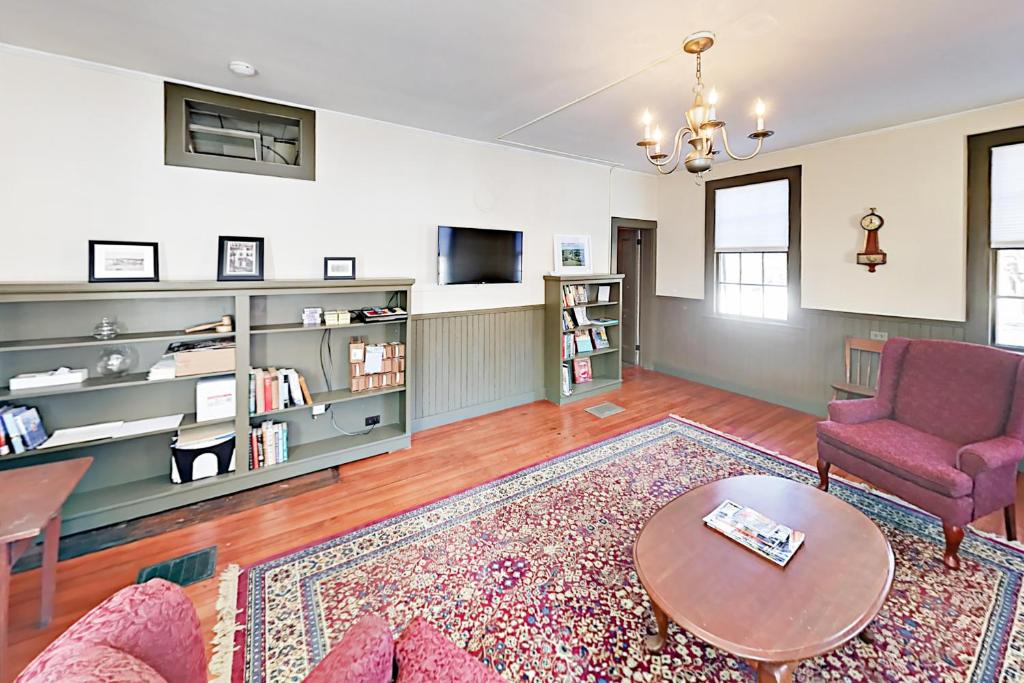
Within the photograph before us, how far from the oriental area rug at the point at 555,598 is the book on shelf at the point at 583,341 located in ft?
7.74

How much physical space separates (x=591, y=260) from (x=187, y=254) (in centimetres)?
399

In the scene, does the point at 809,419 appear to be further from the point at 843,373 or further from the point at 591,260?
the point at 591,260

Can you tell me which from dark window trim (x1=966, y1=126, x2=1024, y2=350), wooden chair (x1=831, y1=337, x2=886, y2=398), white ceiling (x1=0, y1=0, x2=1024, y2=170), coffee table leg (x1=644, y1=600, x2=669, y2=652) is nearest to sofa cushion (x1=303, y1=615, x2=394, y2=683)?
coffee table leg (x1=644, y1=600, x2=669, y2=652)

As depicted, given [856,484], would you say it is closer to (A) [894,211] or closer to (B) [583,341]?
(A) [894,211]

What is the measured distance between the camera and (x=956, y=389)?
2742mm

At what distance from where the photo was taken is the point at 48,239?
2.61m

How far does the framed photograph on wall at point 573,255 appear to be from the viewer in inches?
200

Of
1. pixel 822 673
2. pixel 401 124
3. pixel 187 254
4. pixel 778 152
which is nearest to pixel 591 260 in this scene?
pixel 778 152

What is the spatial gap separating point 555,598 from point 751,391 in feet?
13.5

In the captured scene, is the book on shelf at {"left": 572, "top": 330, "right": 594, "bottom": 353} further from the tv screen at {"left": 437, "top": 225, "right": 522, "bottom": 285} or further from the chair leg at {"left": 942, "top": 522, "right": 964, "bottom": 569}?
the chair leg at {"left": 942, "top": 522, "right": 964, "bottom": 569}

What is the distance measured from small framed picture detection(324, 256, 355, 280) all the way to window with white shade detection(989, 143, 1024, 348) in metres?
5.08

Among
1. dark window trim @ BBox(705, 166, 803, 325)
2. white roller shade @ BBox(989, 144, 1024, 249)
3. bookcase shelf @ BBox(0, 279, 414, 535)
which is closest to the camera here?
bookcase shelf @ BBox(0, 279, 414, 535)

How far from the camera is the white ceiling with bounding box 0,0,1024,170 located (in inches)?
84.1

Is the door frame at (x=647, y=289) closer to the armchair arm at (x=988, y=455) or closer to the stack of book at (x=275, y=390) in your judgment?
the armchair arm at (x=988, y=455)
